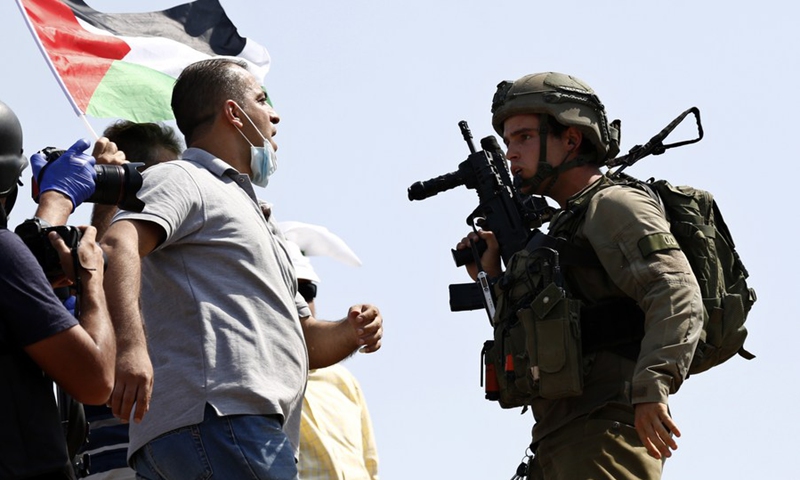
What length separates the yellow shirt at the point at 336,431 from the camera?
24.7 feet

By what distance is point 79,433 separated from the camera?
5.21 meters

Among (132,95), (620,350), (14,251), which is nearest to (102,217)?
(620,350)

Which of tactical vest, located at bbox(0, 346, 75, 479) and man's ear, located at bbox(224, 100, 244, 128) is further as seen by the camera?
man's ear, located at bbox(224, 100, 244, 128)

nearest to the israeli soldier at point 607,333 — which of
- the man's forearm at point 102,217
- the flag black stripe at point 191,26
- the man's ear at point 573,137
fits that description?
the man's ear at point 573,137

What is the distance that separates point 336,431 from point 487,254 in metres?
1.26

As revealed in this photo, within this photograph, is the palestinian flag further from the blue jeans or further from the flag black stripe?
the blue jeans

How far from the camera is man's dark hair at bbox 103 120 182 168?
761 cm

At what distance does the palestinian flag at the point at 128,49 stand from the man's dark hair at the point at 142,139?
160 centimetres

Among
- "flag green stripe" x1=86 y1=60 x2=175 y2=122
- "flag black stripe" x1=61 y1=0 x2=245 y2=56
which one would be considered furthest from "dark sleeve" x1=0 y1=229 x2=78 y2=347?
"flag black stripe" x1=61 y1=0 x2=245 y2=56

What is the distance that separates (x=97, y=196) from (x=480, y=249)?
8.94 feet

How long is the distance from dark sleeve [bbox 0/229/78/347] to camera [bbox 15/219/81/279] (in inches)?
8.5

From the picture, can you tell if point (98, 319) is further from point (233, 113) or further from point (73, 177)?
point (233, 113)

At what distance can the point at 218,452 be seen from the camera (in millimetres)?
4930

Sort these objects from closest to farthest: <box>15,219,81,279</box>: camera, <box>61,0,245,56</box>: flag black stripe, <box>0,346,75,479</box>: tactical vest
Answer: <box>0,346,75,479</box>: tactical vest → <box>15,219,81,279</box>: camera → <box>61,0,245,56</box>: flag black stripe
